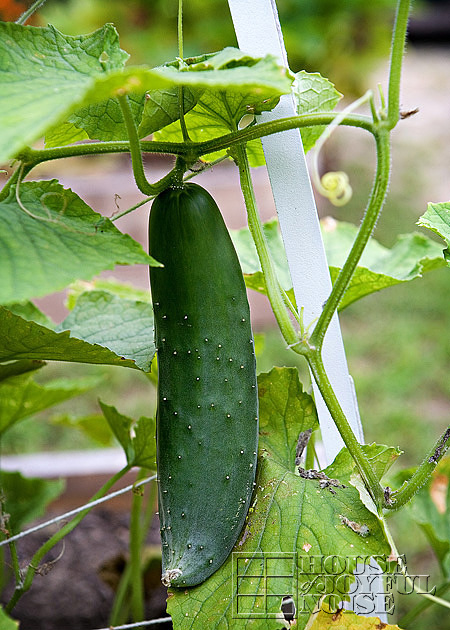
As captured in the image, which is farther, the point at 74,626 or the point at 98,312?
the point at 74,626

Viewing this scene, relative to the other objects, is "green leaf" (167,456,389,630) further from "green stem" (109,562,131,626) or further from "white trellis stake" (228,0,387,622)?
"green stem" (109,562,131,626)

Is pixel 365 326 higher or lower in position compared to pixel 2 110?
lower

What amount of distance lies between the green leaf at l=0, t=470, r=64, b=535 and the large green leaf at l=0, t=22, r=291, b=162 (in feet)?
1.96

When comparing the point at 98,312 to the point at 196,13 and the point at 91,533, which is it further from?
the point at 196,13

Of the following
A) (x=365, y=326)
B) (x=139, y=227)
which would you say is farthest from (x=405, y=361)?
(x=139, y=227)

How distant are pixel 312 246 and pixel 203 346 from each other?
158 mm

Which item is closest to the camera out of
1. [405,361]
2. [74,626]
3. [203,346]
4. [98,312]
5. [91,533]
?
[203,346]

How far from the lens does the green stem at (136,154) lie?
470 mm

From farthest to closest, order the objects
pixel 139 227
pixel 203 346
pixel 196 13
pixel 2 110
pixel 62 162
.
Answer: pixel 196 13 → pixel 62 162 → pixel 139 227 → pixel 203 346 → pixel 2 110

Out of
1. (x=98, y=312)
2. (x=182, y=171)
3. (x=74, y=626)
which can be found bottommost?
(x=74, y=626)

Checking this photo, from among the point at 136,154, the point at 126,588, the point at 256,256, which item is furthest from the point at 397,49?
the point at 126,588

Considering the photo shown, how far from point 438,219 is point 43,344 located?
1.27 feet

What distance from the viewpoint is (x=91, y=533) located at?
1.25 m

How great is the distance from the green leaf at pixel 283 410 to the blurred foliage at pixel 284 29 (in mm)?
2633
